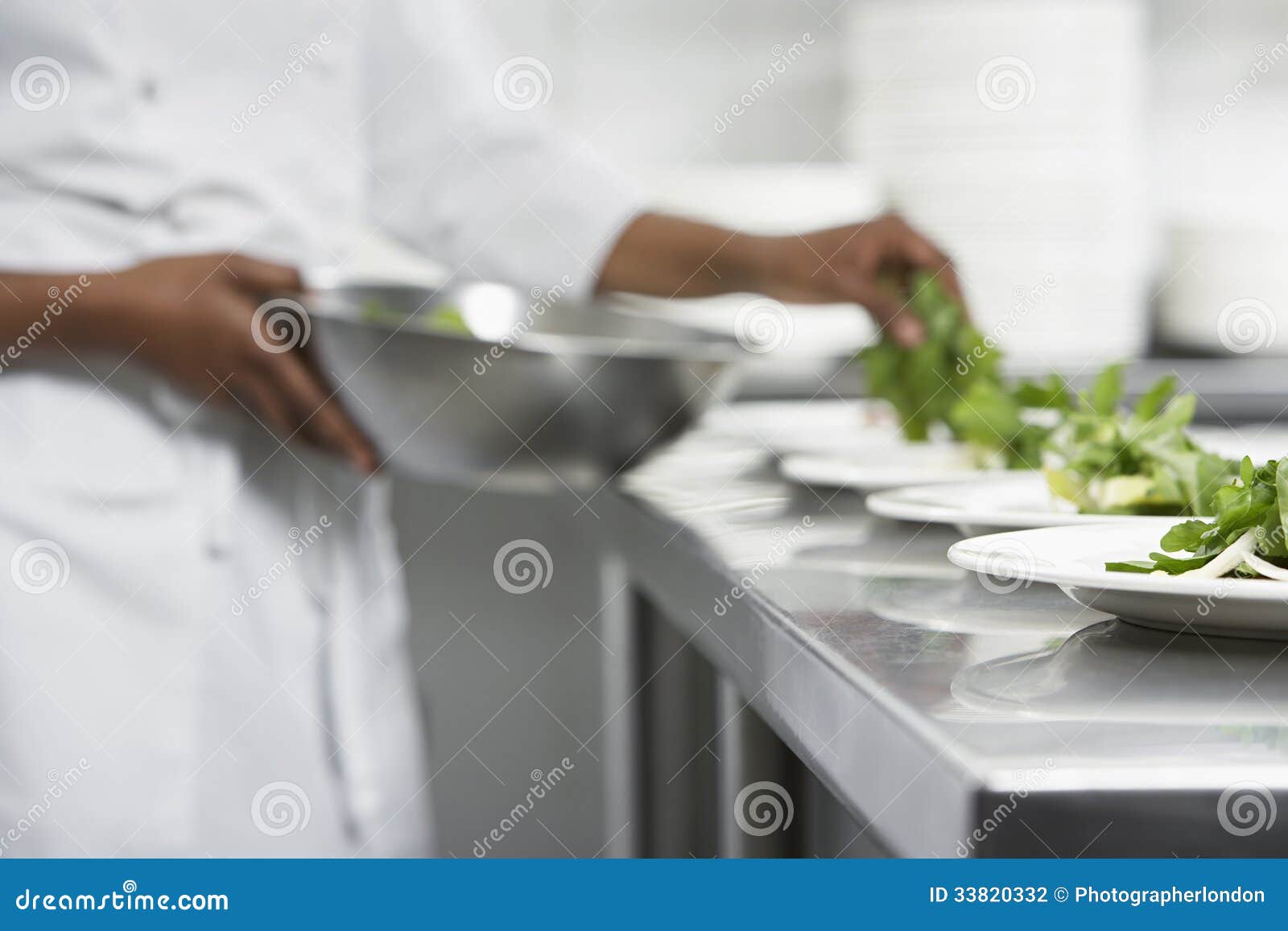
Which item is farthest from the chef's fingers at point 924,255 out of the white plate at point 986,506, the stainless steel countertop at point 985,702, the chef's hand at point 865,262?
the stainless steel countertop at point 985,702

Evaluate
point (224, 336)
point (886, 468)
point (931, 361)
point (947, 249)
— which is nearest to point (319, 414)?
point (224, 336)

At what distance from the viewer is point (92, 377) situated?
89 cm

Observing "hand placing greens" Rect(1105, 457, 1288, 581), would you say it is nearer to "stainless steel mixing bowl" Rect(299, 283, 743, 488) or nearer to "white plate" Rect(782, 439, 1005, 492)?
"white plate" Rect(782, 439, 1005, 492)

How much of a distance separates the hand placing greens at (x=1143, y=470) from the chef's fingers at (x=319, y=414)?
0.49 meters

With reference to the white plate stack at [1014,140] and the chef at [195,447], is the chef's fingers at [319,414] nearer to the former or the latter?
the chef at [195,447]

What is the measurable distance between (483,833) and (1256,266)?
1328mm

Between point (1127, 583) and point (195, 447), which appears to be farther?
point (195, 447)

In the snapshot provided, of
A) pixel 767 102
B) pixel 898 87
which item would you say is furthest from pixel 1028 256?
pixel 767 102

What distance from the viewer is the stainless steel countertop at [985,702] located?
30 cm

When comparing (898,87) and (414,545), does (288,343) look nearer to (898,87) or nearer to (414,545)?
(414,545)

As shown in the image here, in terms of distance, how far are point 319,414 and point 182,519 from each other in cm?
13

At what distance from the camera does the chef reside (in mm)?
862

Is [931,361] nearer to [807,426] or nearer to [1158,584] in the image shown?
[807,426]

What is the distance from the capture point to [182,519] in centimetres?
90
